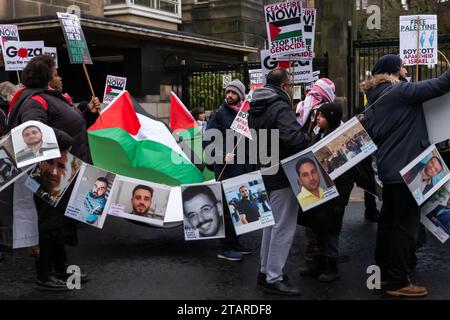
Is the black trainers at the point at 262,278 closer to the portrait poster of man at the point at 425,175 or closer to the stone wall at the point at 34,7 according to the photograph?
the portrait poster of man at the point at 425,175

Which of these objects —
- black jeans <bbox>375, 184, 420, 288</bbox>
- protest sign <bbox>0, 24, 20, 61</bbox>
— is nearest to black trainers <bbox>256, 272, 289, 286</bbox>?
black jeans <bbox>375, 184, 420, 288</bbox>

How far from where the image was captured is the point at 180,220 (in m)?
6.68

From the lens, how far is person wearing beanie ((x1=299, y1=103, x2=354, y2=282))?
17.6 ft

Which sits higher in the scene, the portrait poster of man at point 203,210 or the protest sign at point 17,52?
the protest sign at point 17,52

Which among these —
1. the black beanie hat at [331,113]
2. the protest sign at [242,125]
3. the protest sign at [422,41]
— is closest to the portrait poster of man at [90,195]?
the protest sign at [242,125]

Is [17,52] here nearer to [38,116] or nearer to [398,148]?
[38,116]

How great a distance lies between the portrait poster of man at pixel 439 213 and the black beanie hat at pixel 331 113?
1060 mm

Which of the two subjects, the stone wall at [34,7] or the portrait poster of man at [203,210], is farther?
the stone wall at [34,7]

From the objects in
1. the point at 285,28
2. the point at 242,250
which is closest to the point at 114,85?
the point at 285,28

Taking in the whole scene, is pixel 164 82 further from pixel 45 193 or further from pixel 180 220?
pixel 45 193

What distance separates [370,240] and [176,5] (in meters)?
16.6

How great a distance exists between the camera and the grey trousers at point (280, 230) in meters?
5.10

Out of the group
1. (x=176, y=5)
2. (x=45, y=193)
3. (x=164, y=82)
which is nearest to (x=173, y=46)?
Result: (x=164, y=82)

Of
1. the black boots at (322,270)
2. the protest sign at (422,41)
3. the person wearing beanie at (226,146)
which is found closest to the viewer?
the black boots at (322,270)
